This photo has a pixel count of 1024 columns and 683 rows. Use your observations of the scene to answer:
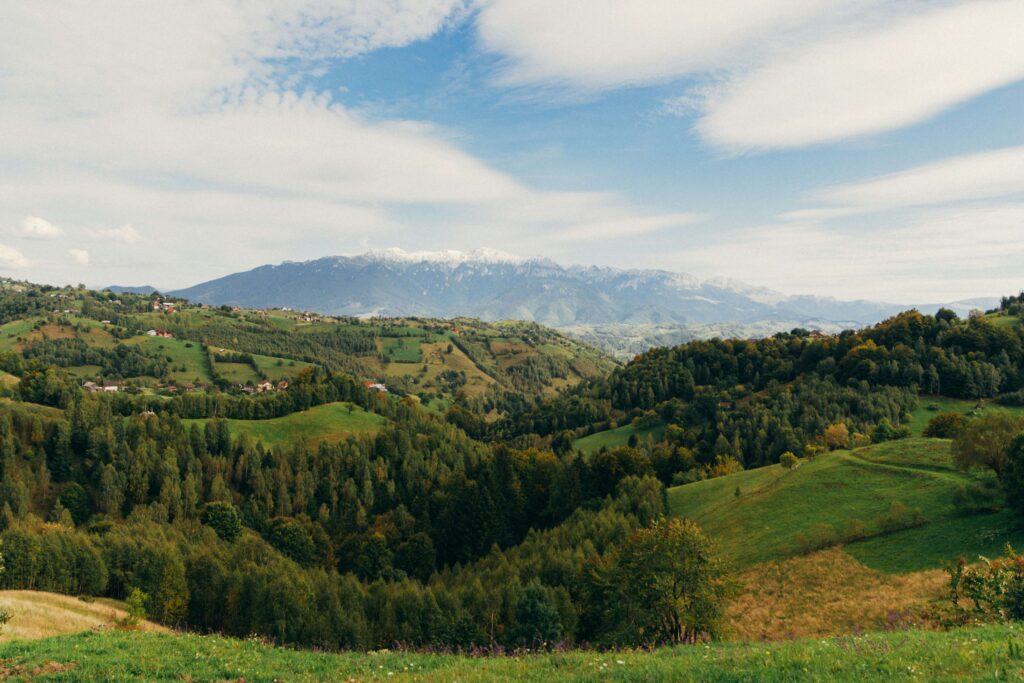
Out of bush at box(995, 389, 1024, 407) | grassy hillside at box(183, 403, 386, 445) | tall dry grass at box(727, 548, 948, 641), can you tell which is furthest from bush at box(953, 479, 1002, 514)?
grassy hillside at box(183, 403, 386, 445)

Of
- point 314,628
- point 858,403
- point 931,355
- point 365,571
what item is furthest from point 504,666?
point 931,355

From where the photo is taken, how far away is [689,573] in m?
42.3

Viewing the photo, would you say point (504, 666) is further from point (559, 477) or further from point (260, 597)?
point (559, 477)

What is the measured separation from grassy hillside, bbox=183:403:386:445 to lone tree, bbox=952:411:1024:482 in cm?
15467

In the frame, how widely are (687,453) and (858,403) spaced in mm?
50625

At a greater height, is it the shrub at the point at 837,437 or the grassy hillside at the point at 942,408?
the grassy hillside at the point at 942,408

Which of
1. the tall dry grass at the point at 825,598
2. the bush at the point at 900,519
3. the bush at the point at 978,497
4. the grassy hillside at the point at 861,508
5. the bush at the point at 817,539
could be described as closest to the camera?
the tall dry grass at the point at 825,598

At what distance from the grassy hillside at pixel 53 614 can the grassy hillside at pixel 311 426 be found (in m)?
92.8

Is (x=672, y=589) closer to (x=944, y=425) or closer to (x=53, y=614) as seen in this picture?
(x=53, y=614)

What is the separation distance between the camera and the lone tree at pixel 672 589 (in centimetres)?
4172

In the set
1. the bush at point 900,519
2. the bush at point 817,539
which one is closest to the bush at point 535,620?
the bush at point 817,539

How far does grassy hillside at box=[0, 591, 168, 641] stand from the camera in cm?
4256

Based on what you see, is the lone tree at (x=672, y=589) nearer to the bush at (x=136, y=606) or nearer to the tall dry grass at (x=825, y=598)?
the tall dry grass at (x=825, y=598)

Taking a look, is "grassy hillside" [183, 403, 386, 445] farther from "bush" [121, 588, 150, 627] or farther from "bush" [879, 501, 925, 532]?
"bush" [879, 501, 925, 532]
